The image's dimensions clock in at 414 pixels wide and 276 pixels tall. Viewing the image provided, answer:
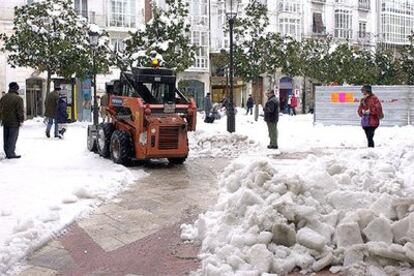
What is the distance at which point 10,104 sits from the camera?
12727 mm

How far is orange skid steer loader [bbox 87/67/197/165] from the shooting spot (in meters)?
11.6

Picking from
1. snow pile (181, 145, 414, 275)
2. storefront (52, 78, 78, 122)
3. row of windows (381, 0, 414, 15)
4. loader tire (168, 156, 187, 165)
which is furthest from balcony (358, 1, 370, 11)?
snow pile (181, 145, 414, 275)

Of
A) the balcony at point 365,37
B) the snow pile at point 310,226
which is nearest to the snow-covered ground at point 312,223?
the snow pile at point 310,226

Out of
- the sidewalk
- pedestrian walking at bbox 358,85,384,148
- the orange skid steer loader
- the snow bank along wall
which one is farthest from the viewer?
the snow bank along wall

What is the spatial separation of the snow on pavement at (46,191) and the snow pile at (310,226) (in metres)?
1.61

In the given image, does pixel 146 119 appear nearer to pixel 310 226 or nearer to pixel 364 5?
pixel 310 226

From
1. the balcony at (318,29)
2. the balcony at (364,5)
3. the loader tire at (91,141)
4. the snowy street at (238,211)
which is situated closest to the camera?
the snowy street at (238,211)

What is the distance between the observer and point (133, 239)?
630 centimetres

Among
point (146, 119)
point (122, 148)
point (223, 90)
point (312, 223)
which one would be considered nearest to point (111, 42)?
point (223, 90)

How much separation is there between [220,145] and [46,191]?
278 inches

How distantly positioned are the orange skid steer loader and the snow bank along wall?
11826mm

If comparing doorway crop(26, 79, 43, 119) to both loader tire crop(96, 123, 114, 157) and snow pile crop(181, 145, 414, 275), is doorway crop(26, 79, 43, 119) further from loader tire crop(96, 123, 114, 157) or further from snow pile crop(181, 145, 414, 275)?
snow pile crop(181, 145, 414, 275)

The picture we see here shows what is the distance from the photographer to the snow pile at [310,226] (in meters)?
4.88

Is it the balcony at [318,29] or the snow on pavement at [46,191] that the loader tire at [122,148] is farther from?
the balcony at [318,29]
